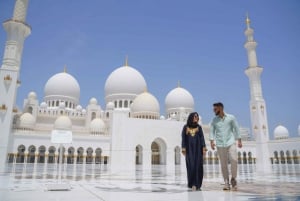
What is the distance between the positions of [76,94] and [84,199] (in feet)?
104

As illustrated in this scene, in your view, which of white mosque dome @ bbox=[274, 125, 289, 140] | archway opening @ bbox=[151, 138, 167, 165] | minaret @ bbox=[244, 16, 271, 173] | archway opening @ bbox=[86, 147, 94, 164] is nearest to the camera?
archway opening @ bbox=[151, 138, 167, 165]

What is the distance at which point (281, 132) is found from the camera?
34.0m

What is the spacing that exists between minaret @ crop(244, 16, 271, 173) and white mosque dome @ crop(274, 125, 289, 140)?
39.5ft

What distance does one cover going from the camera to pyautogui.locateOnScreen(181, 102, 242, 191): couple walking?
13.5ft

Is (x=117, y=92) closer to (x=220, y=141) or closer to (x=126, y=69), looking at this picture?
(x=126, y=69)

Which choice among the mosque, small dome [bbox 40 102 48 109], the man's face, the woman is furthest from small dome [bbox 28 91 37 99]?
the man's face

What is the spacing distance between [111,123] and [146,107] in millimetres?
5657

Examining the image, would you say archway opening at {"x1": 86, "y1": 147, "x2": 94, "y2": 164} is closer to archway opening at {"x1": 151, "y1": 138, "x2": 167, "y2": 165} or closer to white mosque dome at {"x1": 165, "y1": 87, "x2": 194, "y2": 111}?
archway opening at {"x1": 151, "y1": 138, "x2": 167, "y2": 165}

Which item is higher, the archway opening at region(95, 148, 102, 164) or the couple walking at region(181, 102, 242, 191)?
the couple walking at region(181, 102, 242, 191)

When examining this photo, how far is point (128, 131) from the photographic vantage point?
62.3ft

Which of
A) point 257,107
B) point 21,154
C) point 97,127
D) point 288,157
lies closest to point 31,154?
point 21,154

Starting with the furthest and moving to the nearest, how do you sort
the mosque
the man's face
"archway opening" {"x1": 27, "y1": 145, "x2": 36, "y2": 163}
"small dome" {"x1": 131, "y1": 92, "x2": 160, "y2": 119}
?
"small dome" {"x1": 131, "y1": 92, "x2": 160, "y2": 119}
"archway opening" {"x1": 27, "y1": 145, "x2": 36, "y2": 163}
the mosque
the man's face

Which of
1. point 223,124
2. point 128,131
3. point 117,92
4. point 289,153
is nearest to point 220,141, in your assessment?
point 223,124

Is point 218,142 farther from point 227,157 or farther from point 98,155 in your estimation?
point 98,155
